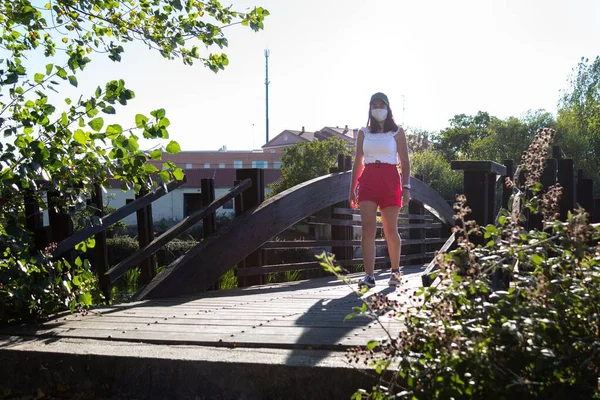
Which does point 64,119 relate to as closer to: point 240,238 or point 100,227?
point 100,227

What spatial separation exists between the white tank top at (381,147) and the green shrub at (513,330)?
3532 millimetres

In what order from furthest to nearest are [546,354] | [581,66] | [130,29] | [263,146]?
[263,146] < [581,66] < [130,29] < [546,354]

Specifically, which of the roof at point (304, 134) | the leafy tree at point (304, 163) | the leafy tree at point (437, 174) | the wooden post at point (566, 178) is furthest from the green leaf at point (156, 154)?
the roof at point (304, 134)

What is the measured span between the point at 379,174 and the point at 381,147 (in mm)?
216

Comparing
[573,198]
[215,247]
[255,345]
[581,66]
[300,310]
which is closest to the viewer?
[255,345]

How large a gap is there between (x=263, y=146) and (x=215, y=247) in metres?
70.5

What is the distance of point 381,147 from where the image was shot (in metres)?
5.93

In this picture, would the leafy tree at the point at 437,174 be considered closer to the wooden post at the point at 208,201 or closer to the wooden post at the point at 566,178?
the wooden post at the point at 566,178

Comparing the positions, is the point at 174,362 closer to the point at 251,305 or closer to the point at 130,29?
the point at 251,305

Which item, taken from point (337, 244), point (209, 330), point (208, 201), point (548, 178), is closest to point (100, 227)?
point (209, 330)

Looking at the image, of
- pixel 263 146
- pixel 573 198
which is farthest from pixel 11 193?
pixel 263 146

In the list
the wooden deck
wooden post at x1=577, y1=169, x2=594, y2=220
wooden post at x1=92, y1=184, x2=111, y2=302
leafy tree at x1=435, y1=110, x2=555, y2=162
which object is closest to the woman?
the wooden deck

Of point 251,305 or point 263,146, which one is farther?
point 263,146

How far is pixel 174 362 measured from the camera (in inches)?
121
